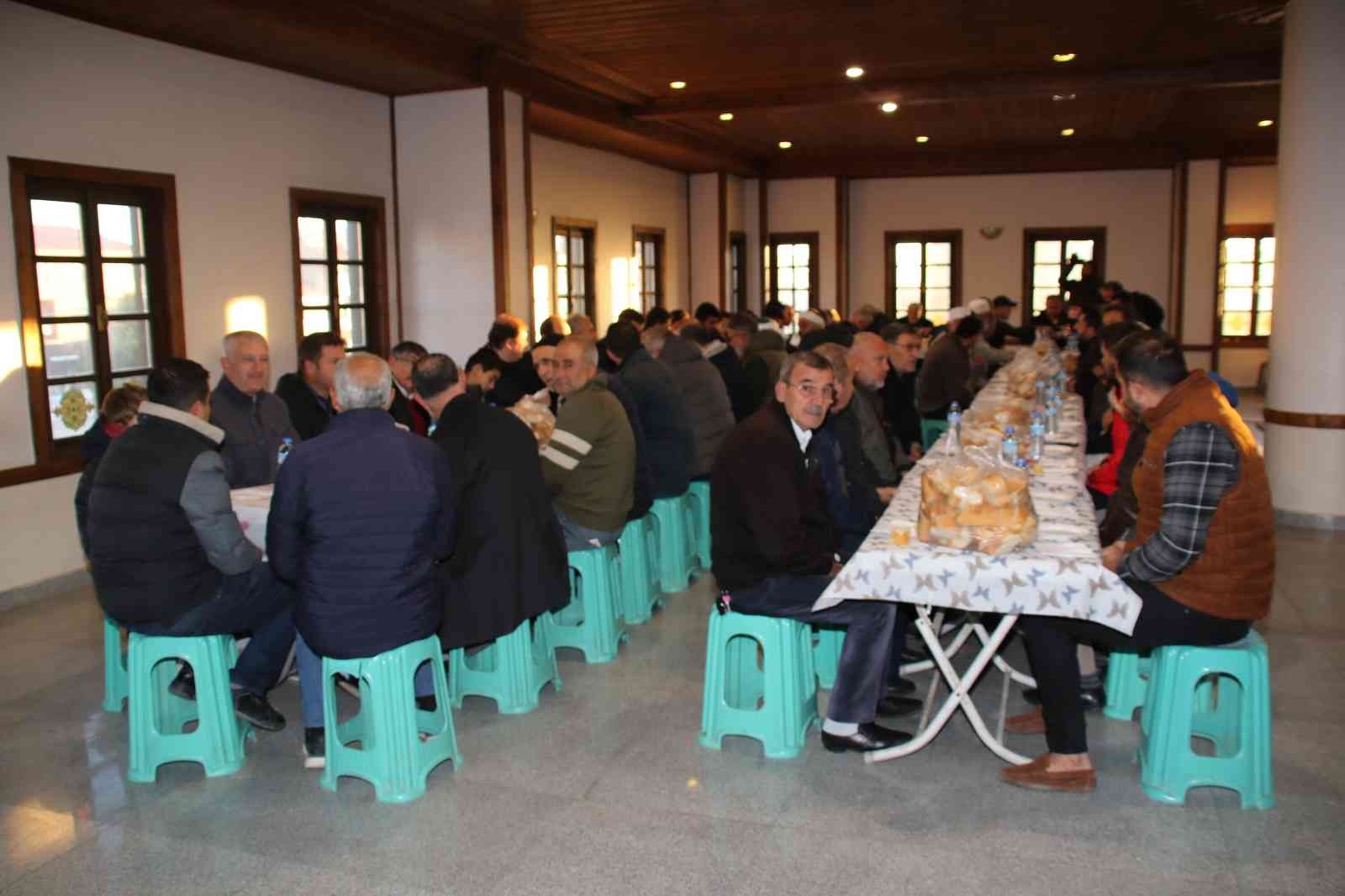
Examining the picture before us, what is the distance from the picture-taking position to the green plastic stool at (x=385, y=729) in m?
3.23

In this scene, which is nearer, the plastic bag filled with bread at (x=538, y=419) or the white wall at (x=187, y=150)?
the plastic bag filled with bread at (x=538, y=419)

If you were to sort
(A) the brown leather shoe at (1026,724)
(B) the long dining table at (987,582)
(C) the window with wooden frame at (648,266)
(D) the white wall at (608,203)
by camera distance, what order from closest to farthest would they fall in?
(B) the long dining table at (987,582), (A) the brown leather shoe at (1026,724), (D) the white wall at (608,203), (C) the window with wooden frame at (648,266)

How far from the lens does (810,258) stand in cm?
1513

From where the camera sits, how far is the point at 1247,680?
3094 mm

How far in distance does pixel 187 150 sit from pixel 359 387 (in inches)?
152

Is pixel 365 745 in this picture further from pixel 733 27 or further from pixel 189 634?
pixel 733 27

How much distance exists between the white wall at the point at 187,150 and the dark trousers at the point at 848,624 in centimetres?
388

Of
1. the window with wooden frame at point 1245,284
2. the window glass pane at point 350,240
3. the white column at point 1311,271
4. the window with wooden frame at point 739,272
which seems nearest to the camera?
the white column at point 1311,271

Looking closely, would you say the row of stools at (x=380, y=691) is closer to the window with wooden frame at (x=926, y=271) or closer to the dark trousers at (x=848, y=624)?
the dark trousers at (x=848, y=624)

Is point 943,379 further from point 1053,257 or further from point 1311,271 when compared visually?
point 1053,257

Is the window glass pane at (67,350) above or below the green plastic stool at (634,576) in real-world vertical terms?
above

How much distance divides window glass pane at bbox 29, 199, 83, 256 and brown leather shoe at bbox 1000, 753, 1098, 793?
4.95 meters

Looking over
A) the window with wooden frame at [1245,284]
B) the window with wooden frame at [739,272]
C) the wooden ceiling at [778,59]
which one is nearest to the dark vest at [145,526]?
the wooden ceiling at [778,59]

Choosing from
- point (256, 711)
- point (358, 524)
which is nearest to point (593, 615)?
point (256, 711)
